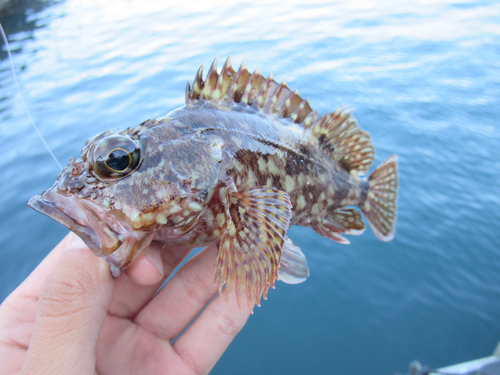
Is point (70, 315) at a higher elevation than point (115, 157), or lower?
lower

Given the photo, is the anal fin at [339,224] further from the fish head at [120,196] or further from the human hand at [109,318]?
the fish head at [120,196]

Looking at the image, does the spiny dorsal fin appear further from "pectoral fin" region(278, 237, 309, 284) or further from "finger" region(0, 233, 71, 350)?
"finger" region(0, 233, 71, 350)

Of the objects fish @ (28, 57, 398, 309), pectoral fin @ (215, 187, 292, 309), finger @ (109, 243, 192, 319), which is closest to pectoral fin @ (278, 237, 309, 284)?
fish @ (28, 57, 398, 309)

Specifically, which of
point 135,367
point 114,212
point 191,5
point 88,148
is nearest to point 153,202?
point 114,212

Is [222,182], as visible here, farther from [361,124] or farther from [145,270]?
[361,124]

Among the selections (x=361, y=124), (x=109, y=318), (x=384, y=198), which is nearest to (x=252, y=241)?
(x=109, y=318)

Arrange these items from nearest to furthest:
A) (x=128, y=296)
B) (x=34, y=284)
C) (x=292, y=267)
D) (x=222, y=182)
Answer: (x=222, y=182) < (x=34, y=284) < (x=292, y=267) < (x=128, y=296)

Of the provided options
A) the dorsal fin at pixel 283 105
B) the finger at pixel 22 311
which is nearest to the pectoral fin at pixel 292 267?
the dorsal fin at pixel 283 105
